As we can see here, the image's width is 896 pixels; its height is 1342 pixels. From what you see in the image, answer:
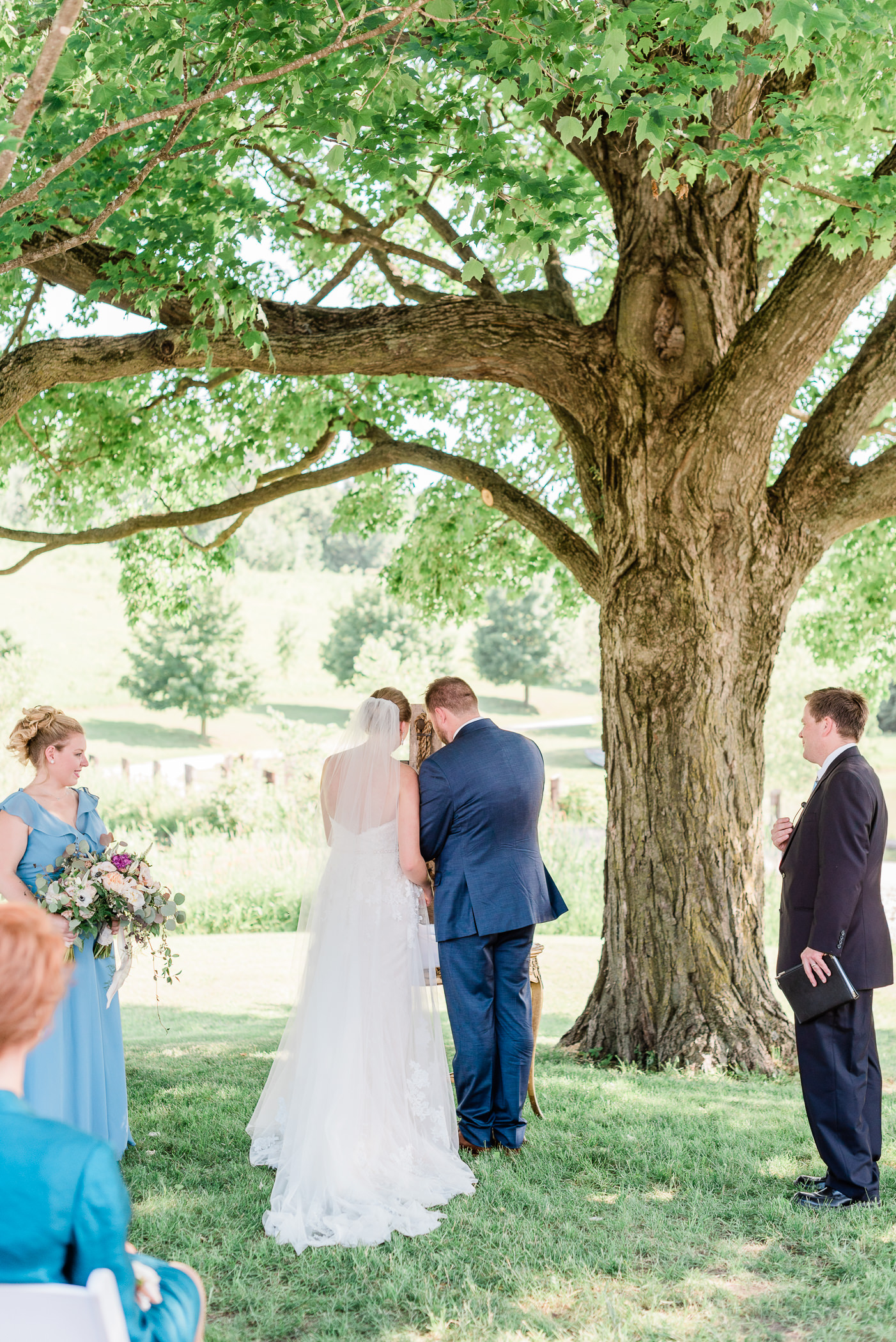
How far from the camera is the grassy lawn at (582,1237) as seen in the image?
12.1 feet

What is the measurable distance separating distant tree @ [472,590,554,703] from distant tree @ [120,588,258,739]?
54.9 feet

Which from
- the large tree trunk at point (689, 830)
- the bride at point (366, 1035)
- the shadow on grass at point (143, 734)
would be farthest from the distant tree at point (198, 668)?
the bride at point (366, 1035)

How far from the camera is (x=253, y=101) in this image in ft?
23.4

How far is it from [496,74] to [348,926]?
4271 mm

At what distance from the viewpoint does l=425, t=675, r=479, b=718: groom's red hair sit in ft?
18.5

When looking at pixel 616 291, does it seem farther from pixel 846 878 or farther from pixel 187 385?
pixel 846 878

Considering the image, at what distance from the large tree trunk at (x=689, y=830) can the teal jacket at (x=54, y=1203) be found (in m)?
5.31

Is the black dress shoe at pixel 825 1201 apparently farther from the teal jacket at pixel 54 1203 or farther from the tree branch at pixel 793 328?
the tree branch at pixel 793 328

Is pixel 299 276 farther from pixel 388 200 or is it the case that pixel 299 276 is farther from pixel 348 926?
pixel 348 926

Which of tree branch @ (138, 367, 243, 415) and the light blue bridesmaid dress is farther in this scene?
tree branch @ (138, 367, 243, 415)

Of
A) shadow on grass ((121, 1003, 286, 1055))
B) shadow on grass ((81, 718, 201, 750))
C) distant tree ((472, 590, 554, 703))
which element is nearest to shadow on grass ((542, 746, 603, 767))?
distant tree ((472, 590, 554, 703))

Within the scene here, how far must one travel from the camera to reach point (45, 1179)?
2.18 meters

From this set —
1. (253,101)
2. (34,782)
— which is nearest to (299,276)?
(253,101)

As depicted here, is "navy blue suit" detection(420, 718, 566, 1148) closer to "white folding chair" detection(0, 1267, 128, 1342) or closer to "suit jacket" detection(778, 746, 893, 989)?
"suit jacket" detection(778, 746, 893, 989)
